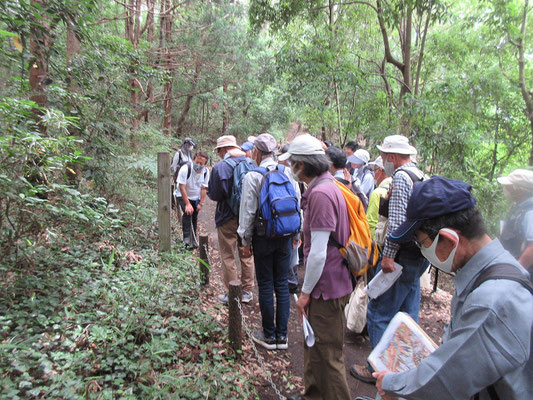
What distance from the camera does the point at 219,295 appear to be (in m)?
4.74

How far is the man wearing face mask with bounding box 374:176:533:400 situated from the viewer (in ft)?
3.56

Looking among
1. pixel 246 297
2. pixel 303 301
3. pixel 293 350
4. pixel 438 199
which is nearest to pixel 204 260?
pixel 246 297

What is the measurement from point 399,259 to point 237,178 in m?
2.13

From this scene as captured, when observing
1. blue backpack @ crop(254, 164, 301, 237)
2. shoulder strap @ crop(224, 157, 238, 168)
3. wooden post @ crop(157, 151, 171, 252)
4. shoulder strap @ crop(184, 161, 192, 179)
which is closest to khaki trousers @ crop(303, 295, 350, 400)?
blue backpack @ crop(254, 164, 301, 237)

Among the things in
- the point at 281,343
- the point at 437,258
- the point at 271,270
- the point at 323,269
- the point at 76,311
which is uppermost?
the point at 437,258

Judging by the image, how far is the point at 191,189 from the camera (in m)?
6.34

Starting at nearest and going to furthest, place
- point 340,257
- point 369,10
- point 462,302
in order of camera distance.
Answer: point 462,302 < point 340,257 < point 369,10

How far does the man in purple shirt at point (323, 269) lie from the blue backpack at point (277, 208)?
2.05 feet

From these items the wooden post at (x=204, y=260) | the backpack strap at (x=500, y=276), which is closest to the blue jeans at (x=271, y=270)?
the wooden post at (x=204, y=260)

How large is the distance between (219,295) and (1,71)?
673 cm

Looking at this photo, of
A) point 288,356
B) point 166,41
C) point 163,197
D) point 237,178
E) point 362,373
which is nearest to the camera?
point 362,373

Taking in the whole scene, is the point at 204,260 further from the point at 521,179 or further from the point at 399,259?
the point at 521,179

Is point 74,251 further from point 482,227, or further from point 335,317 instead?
point 482,227

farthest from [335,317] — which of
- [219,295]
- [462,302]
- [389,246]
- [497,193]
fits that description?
[497,193]
